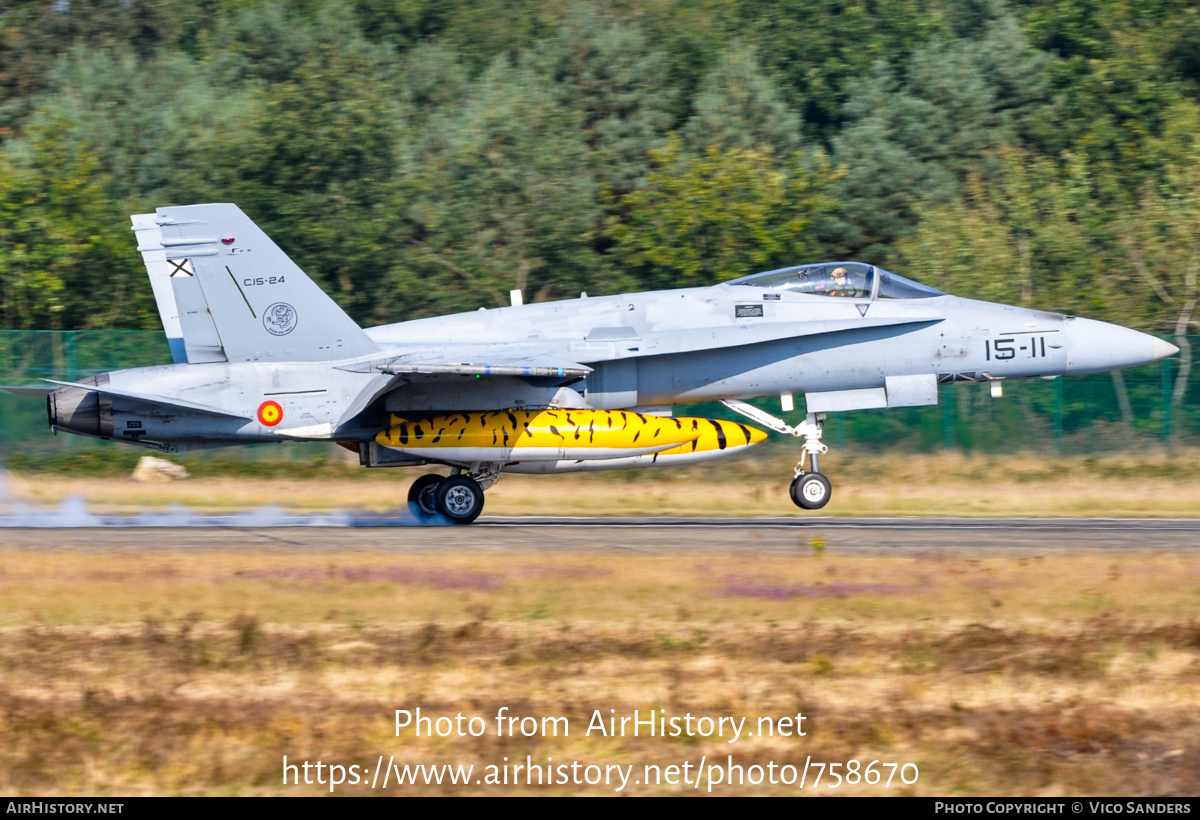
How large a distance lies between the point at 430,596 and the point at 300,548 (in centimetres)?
342

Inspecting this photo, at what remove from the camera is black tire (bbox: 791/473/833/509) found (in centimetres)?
1686

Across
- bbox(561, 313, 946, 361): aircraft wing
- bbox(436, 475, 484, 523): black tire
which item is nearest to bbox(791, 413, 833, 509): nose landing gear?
bbox(561, 313, 946, 361): aircraft wing

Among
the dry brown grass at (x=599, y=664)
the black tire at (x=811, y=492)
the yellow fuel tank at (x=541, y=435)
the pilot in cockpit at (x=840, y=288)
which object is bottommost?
the dry brown grass at (x=599, y=664)

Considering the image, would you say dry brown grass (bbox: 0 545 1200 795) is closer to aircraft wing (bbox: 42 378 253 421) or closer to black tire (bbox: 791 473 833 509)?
aircraft wing (bbox: 42 378 253 421)

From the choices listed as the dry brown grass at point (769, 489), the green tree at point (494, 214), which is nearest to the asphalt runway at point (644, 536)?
the dry brown grass at point (769, 489)

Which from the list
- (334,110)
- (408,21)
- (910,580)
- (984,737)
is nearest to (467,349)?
(910,580)

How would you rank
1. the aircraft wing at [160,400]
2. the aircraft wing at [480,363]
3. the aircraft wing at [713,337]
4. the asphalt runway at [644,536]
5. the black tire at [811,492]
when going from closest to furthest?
the asphalt runway at [644,536]
the aircraft wing at [480,363]
the aircraft wing at [160,400]
the aircraft wing at [713,337]
the black tire at [811,492]

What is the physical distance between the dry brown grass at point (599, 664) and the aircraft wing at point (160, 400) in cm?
271

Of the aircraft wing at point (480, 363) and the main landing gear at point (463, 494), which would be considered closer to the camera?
the aircraft wing at point (480, 363)

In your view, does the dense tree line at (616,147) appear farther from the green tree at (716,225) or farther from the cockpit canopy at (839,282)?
the cockpit canopy at (839,282)

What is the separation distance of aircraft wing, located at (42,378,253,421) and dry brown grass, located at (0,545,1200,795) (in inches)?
107

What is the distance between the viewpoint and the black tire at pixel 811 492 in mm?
16859

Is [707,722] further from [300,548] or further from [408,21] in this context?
[408,21]

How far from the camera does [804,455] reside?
17203mm
